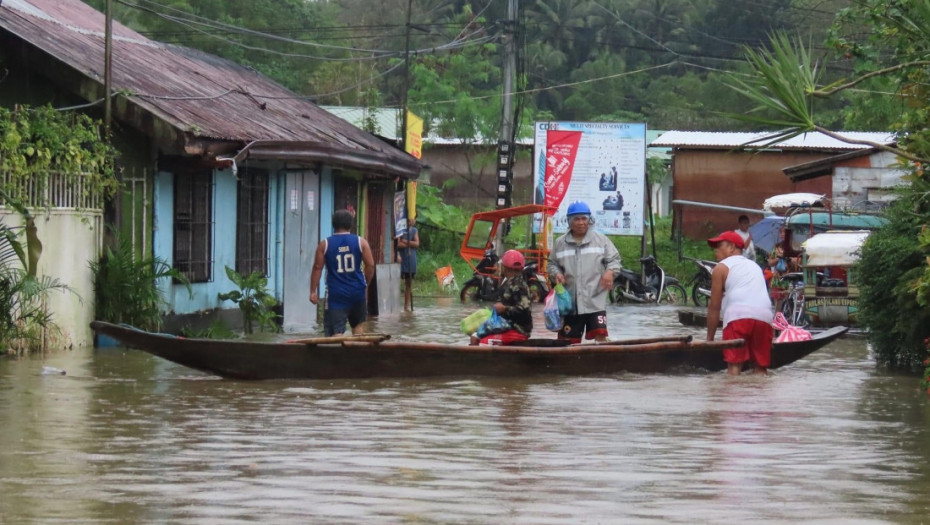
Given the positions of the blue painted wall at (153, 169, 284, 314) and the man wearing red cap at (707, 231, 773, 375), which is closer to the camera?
the man wearing red cap at (707, 231, 773, 375)

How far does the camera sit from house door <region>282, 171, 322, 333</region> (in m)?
19.5

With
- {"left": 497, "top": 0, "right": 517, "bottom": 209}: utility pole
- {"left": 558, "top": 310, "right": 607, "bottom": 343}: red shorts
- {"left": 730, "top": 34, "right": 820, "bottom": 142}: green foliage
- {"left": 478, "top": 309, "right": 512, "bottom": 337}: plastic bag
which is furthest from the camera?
{"left": 497, "top": 0, "right": 517, "bottom": 209}: utility pole

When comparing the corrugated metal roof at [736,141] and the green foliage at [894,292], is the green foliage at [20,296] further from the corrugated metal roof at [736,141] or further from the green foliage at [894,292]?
the corrugated metal roof at [736,141]

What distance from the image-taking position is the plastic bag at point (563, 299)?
13.3 meters

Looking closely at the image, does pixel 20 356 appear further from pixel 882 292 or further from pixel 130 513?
pixel 882 292

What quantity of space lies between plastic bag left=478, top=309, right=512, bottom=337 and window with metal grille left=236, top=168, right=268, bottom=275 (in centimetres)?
607

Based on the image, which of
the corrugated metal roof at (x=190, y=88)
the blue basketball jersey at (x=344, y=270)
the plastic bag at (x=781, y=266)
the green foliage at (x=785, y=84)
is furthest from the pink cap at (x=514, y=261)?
the plastic bag at (x=781, y=266)

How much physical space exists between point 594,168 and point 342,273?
1759 centimetres

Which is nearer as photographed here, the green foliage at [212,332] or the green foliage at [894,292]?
the green foliage at [894,292]

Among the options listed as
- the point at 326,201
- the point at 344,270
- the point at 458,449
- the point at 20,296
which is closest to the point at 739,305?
the point at 344,270

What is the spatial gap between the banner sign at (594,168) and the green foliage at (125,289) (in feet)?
52.5

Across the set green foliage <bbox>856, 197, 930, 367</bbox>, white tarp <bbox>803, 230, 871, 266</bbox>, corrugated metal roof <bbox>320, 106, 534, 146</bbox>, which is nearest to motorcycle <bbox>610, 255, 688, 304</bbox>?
white tarp <bbox>803, 230, 871, 266</bbox>

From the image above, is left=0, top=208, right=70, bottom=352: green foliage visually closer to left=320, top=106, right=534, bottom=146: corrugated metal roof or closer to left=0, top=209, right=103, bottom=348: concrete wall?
left=0, top=209, right=103, bottom=348: concrete wall

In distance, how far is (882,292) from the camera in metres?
A: 14.5
